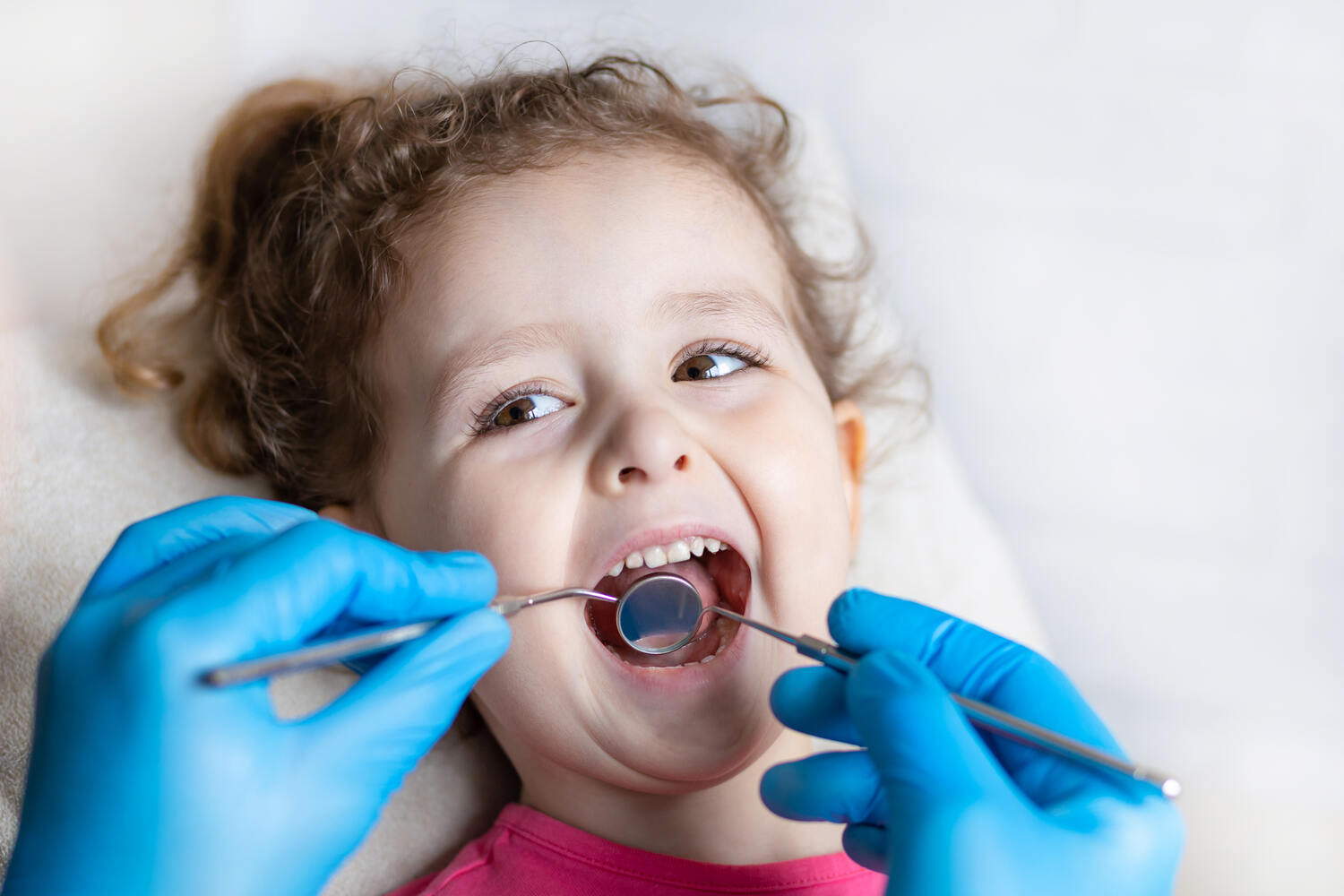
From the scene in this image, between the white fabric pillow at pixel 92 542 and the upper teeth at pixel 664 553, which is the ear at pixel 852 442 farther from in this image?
the upper teeth at pixel 664 553

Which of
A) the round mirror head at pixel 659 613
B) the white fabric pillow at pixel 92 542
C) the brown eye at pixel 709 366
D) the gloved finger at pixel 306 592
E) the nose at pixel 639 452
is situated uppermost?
the brown eye at pixel 709 366

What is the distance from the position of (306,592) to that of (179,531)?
207 mm

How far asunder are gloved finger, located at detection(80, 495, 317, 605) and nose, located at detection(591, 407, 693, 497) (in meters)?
0.31

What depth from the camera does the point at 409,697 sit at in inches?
37.1

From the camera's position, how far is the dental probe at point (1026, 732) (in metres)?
0.80

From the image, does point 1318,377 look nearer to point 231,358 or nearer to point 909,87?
point 909,87

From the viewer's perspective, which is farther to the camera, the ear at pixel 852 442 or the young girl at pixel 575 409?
the ear at pixel 852 442

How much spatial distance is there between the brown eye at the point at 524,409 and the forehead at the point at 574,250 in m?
0.09

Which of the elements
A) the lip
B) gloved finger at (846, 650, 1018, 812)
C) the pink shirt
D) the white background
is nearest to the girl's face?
the lip

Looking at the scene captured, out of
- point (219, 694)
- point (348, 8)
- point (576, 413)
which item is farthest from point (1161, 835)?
point (348, 8)

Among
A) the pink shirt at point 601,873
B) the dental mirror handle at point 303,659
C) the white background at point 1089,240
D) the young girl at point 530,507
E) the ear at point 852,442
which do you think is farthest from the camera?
the white background at point 1089,240

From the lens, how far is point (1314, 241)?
2.03 meters

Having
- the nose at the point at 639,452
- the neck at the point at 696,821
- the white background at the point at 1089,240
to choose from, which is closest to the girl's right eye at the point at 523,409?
the nose at the point at 639,452

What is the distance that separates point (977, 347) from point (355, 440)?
48.7 inches
